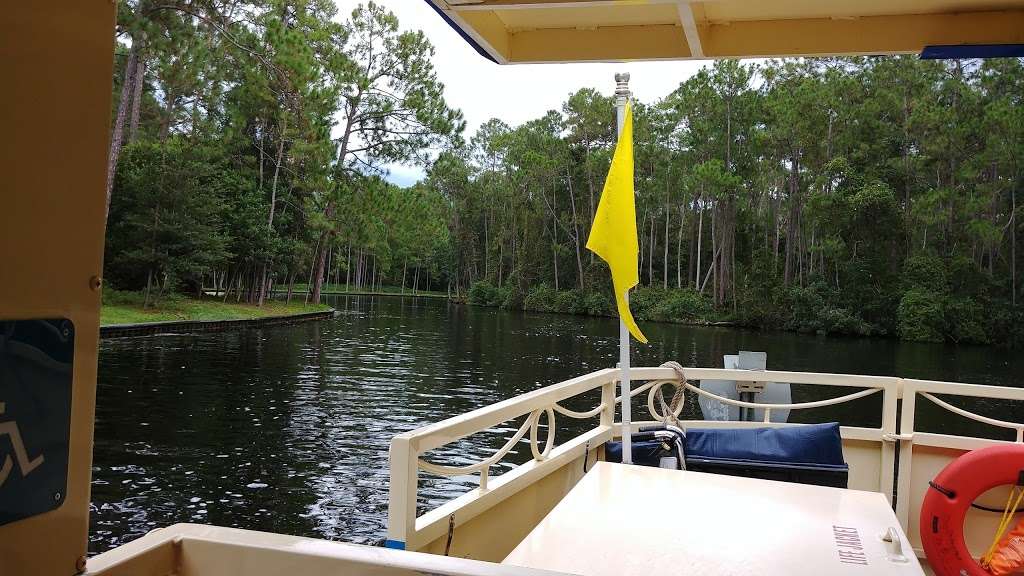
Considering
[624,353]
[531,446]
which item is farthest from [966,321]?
[531,446]

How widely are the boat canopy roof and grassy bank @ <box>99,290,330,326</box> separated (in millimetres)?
19885

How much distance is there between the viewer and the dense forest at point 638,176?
1044 inches

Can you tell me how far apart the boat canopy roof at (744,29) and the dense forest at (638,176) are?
62.0ft

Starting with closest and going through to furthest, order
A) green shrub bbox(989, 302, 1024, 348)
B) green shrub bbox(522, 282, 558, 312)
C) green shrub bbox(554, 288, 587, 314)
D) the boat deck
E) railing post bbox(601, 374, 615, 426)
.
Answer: the boat deck → railing post bbox(601, 374, 615, 426) → green shrub bbox(989, 302, 1024, 348) → green shrub bbox(554, 288, 587, 314) → green shrub bbox(522, 282, 558, 312)

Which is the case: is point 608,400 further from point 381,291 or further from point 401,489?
point 381,291

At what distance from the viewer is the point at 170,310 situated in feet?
82.9

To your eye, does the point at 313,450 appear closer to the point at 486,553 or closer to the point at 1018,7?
the point at 486,553

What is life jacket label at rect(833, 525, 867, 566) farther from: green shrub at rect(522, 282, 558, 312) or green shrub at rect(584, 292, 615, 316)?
green shrub at rect(522, 282, 558, 312)

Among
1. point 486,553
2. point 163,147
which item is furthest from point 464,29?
point 163,147

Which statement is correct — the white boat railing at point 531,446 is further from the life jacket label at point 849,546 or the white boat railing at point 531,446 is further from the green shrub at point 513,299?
the green shrub at point 513,299

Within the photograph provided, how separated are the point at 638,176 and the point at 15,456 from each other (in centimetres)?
4537

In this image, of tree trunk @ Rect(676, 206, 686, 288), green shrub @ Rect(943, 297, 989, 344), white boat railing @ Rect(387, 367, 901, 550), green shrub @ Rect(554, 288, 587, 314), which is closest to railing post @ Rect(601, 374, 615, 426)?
white boat railing @ Rect(387, 367, 901, 550)

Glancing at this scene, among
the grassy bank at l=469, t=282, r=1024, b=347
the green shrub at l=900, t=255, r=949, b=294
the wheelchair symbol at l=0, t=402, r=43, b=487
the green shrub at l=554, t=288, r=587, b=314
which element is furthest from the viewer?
the green shrub at l=554, t=288, r=587, b=314

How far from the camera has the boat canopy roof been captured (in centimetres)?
265
